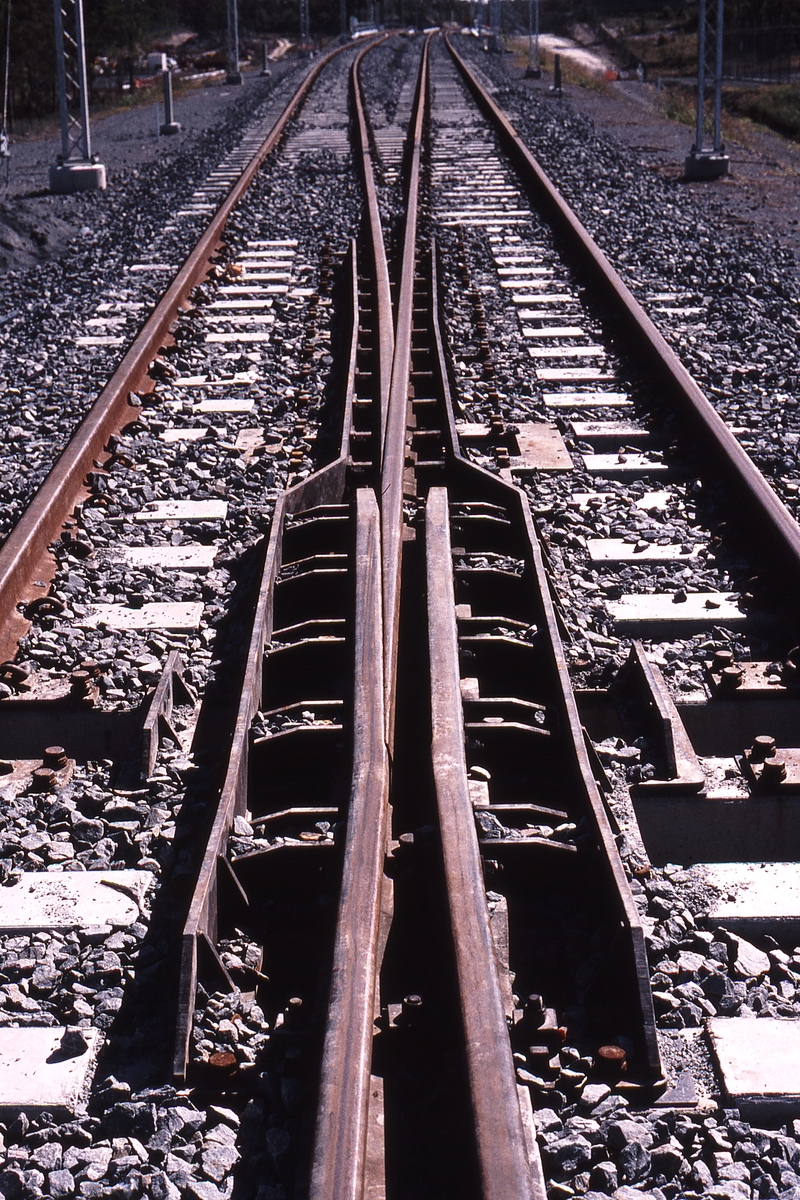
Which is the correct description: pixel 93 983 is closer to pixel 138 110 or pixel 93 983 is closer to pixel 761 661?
pixel 761 661

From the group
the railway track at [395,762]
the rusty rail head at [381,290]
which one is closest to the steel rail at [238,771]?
the railway track at [395,762]

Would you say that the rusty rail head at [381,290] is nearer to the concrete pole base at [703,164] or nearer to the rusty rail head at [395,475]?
the rusty rail head at [395,475]

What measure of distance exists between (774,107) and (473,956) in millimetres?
27260

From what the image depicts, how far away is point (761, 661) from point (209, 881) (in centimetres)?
194

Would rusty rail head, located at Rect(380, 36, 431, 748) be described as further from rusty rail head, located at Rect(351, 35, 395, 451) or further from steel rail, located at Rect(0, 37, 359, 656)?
steel rail, located at Rect(0, 37, 359, 656)

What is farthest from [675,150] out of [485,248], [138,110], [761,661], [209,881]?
[209,881]

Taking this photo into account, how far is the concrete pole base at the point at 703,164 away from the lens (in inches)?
542

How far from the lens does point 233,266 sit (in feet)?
31.7

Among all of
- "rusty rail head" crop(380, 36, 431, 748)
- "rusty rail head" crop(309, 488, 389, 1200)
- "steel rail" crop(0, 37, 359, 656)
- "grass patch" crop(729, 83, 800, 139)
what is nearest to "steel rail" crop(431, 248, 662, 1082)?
"rusty rail head" crop(380, 36, 431, 748)

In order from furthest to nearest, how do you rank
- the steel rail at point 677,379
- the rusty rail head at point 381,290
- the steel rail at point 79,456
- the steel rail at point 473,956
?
the rusty rail head at point 381,290
the steel rail at point 677,379
the steel rail at point 79,456
the steel rail at point 473,956

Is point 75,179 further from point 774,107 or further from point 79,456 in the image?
point 774,107

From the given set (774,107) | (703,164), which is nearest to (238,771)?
(703,164)

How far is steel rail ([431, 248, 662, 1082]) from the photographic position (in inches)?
91.6

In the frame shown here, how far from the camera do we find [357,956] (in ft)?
7.47
